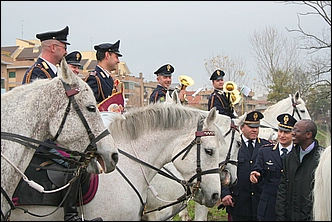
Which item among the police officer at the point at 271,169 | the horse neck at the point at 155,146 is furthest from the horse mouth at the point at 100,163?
the police officer at the point at 271,169

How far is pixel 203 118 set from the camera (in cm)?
500

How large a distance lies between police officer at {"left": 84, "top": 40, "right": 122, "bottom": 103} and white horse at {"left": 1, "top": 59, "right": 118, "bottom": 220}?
A: 1.79 metres

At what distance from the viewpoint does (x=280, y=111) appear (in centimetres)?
945

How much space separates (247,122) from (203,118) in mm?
1843

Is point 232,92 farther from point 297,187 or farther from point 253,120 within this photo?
point 297,187

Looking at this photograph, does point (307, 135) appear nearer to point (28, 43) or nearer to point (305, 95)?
point (305, 95)

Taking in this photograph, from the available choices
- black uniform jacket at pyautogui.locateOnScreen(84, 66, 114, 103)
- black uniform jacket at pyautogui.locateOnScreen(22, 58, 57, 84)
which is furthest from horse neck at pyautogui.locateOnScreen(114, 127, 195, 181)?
black uniform jacket at pyautogui.locateOnScreen(22, 58, 57, 84)

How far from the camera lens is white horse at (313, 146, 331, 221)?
252 cm

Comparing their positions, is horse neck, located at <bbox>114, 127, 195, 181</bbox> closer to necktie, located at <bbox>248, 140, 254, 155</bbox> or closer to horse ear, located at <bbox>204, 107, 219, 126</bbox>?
horse ear, located at <bbox>204, 107, 219, 126</bbox>

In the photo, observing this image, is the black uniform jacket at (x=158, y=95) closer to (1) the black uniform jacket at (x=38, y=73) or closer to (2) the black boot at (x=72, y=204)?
(1) the black uniform jacket at (x=38, y=73)

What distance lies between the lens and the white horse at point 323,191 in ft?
8.27

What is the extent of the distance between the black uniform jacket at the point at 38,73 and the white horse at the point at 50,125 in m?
0.72

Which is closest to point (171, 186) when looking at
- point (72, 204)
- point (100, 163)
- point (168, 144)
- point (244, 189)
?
point (244, 189)

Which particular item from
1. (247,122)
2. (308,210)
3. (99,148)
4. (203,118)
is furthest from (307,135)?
(99,148)
